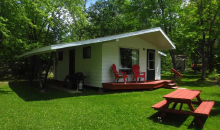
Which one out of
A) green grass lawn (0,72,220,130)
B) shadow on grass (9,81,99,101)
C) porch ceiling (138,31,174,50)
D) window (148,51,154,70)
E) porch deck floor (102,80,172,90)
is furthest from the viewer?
window (148,51,154,70)

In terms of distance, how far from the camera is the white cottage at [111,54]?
7781 millimetres

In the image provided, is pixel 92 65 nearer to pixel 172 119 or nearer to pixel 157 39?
pixel 157 39

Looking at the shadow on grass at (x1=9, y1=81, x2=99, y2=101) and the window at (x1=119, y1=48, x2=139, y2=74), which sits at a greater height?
the window at (x1=119, y1=48, x2=139, y2=74)

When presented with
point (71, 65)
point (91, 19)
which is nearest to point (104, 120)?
point (71, 65)

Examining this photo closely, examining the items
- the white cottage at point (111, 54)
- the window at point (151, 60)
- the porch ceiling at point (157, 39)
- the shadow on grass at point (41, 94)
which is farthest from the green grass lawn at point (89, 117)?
the window at point (151, 60)

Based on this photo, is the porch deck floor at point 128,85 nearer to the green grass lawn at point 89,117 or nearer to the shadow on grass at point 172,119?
the green grass lawn at point 89,117

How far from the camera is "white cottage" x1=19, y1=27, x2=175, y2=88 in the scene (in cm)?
778

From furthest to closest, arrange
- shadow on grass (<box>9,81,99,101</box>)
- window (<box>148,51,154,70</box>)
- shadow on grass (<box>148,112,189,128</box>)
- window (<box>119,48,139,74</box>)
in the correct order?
window (<box>148,51,154,70</box>), window (<box>119,48,139,74</box>), shadow on grass (<box>9,81,99,101</box>), shadow on grass (<box>148,112,189,128</box>)

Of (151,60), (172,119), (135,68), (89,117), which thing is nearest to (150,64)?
(151,60)

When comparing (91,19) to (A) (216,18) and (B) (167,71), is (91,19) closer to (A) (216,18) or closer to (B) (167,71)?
(B) (167,71)

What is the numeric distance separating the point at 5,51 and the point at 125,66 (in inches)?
367

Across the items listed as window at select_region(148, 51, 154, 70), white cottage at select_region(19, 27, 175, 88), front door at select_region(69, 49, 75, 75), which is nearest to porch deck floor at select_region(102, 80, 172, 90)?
white cottage at select_region(19, 27, 175, 88)

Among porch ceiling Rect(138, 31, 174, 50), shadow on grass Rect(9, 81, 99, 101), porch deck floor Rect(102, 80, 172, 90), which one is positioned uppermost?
porch ceiling Rect(138, 31, 174, 50)

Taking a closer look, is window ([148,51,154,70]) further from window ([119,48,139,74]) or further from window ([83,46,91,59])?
window ([83,46,91,59])
